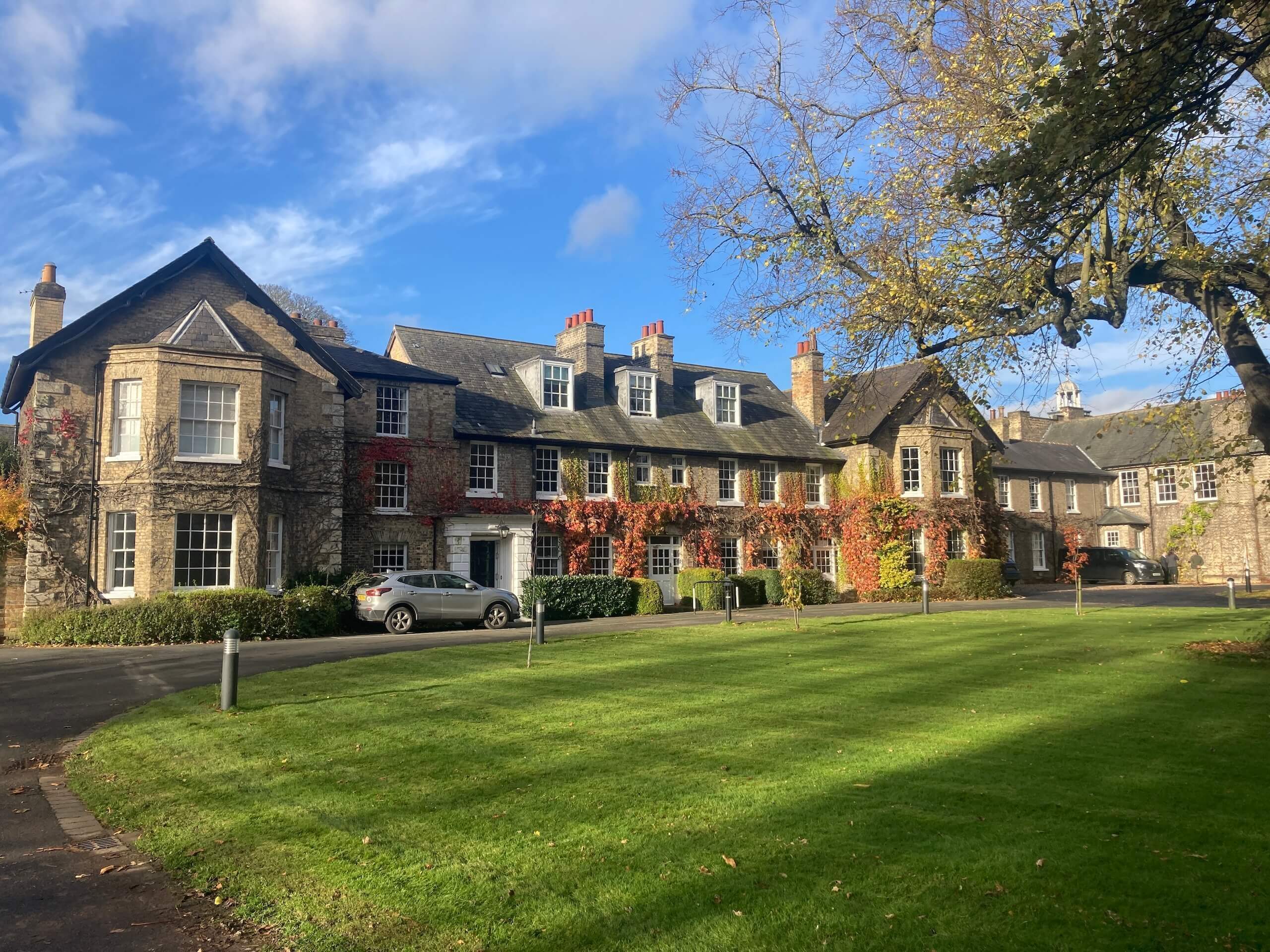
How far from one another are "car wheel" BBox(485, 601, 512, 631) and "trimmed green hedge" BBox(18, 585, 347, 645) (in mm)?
4142

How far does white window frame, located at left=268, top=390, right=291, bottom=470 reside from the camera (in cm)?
2391

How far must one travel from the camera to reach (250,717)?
9695 millimetres

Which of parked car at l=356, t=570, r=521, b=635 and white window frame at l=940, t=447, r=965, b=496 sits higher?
white window frame at l=940, t=447, r=965, b=496

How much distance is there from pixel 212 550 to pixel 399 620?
4977 mm

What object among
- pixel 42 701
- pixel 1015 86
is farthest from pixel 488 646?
pixel 1015 86

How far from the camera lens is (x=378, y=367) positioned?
2775cm

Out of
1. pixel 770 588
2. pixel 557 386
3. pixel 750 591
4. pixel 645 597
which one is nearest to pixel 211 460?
pixel 557 386

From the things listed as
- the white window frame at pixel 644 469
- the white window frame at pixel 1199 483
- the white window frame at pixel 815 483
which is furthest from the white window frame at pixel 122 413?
the white window frame at pixel 1199 483

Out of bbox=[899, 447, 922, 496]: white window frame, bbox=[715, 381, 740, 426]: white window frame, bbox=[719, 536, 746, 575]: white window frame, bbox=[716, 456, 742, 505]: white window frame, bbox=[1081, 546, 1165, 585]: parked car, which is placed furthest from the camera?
bbox=[1081, 546, 1165, 585]: parked car

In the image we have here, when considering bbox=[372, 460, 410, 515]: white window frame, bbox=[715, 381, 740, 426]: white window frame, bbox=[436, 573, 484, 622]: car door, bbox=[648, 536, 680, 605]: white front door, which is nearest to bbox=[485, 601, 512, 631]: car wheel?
bbox=[436, 573, 484, 622]: car door

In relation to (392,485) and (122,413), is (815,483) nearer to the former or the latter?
(392,485)

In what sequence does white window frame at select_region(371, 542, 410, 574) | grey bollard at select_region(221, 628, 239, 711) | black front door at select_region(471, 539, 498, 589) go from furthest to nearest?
black front door at select_region(471, 539, 498, 589), white window frame at select_region(371, 542, 410, 574), grey bollard at select_region(221, 628, 239, 711)

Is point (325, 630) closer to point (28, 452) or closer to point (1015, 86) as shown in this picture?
point (28, 452)

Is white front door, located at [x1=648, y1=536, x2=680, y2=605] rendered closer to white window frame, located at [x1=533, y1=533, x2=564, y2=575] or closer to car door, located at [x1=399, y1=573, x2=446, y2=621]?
white window frame, located at [x1=533, y1=533, x2=564, y2=575]
